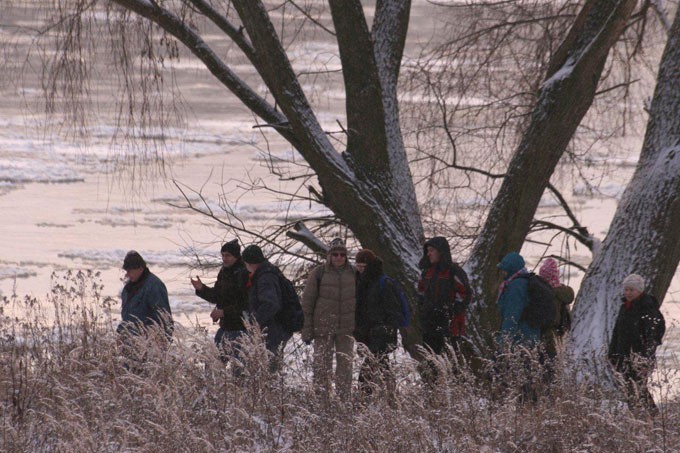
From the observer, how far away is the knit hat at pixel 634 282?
6.14 m

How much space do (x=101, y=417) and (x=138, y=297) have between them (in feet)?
6.26

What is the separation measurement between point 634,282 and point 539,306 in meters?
0.66

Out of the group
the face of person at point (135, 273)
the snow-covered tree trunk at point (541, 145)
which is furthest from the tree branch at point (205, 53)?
the face of person at point (135, 273)

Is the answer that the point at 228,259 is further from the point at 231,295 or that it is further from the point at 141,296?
the point at 141,296

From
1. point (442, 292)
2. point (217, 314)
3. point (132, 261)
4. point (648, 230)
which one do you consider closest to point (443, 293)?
point (442, 292)

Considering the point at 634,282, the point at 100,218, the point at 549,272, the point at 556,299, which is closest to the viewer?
the point at 634,282

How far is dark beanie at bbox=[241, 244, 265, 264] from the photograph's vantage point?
21.1 feet

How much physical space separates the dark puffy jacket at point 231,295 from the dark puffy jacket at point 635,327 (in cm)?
259

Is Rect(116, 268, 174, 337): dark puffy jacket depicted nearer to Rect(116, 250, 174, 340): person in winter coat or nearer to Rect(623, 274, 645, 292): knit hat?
Rect(116, 250, 174, 340): person in winter coat

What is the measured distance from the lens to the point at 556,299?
717 centimetres

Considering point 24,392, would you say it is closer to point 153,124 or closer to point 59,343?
point 59,343

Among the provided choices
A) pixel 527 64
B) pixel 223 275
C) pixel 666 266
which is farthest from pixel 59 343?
pixel 527 64

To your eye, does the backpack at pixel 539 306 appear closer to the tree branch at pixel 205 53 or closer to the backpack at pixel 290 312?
the backpack at pixel 290 312

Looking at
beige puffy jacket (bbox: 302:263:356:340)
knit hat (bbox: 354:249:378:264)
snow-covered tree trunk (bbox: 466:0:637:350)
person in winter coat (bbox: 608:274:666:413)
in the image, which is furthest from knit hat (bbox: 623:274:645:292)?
beige puffy jacket (bbox: 302:263:356:340)
